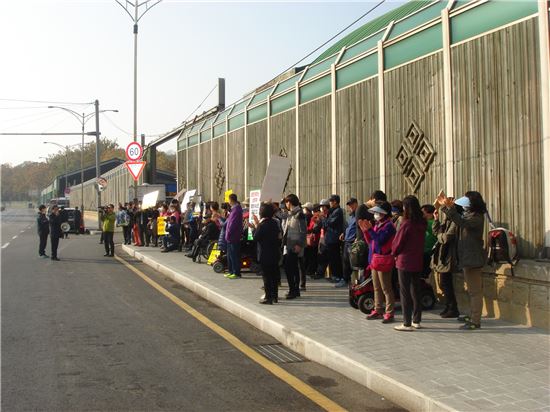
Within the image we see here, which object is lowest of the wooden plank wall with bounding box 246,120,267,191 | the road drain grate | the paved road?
the road drain grate

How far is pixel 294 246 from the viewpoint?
983 centimetres

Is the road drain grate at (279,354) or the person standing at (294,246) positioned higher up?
the person standing at (294,246)

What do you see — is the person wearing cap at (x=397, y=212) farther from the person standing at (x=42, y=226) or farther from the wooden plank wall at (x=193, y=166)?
the wooden plank wall at (x=193, y=166)

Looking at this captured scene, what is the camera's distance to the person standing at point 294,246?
9727 mm

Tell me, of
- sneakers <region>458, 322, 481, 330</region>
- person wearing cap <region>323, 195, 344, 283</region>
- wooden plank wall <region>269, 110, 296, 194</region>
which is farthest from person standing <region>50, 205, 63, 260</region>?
sneakers <region>458, 322, 481, 330</region>

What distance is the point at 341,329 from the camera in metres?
7.25

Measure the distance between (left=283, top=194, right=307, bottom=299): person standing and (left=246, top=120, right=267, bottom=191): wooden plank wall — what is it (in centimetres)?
731

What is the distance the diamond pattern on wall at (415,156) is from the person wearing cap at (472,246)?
230 cm

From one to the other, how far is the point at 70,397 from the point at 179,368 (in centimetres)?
125

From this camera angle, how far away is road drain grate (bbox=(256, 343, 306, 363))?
6441 millimetres

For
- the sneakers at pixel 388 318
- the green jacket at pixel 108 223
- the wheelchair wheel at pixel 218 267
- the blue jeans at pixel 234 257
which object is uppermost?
the green jacket at pixel 108 223

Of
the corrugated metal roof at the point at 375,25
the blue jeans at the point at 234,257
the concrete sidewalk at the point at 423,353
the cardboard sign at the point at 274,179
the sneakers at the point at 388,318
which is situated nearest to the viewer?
the concrete sidewalk at the point at 423,353

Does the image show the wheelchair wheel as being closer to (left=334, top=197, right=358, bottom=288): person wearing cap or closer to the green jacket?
(left=334, top=197, right=358, bottom=288): person wearing cap

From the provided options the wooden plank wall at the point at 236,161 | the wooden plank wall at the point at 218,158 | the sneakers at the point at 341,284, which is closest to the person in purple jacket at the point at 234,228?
the sneakers at the point at 341,284
